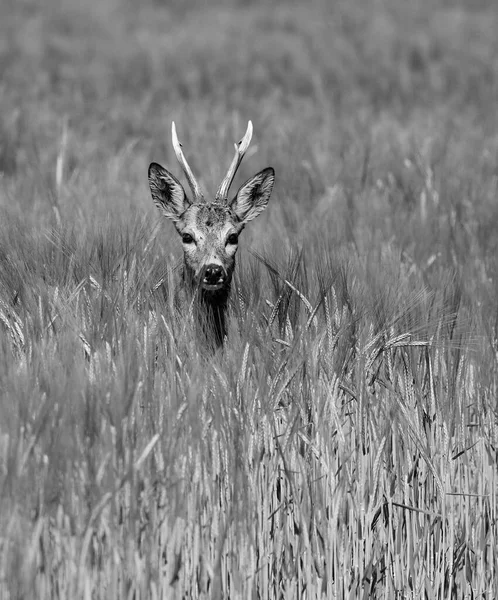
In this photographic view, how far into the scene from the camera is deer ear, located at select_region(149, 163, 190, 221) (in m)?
5.36

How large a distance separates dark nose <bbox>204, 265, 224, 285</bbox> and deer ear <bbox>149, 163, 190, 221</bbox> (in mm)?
680

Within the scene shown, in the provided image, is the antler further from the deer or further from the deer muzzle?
the deer muzzle

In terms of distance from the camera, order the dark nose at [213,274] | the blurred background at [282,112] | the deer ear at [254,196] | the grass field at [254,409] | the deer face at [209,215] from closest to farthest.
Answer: the grass field at [254,409] < the dark nose at [213,274] < the deer face at [209,215] < the deer ear at [254,196] < the blurred background at [282,112]

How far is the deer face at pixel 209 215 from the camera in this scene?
191 inches

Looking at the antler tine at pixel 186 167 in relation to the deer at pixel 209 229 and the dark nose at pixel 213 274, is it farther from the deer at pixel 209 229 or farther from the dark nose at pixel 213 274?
the dark nose at pixel 213 274

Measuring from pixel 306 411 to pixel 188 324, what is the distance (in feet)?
1.83

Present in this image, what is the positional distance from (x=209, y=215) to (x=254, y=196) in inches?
17.4

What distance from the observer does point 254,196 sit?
5.55 meters

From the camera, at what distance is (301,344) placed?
4.11 meters

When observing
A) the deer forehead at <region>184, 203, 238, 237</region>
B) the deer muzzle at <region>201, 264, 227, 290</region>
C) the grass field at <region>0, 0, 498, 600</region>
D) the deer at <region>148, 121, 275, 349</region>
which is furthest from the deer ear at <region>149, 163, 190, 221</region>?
the deer muzzle at <region>201, 264, 227, 290</region>

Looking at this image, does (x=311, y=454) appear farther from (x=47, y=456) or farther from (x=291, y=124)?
(x=291, y=124)

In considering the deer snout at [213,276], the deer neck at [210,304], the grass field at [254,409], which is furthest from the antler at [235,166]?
the deer snout at [213,276]

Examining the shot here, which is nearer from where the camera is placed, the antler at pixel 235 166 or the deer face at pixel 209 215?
the deer face at pixel 209 215

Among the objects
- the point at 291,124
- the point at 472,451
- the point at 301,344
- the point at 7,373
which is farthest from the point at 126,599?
the point at 291,124
